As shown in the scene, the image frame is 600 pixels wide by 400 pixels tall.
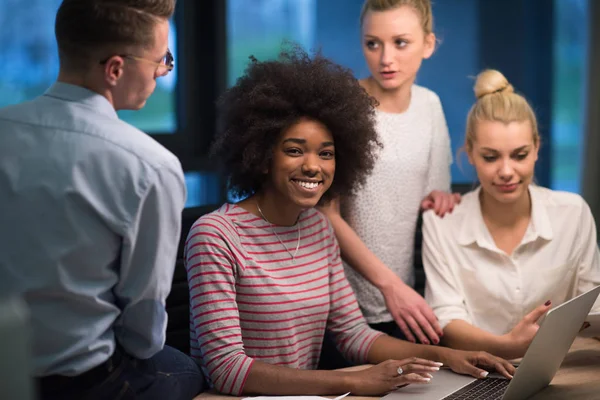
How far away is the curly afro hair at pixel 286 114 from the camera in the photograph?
2.09 m

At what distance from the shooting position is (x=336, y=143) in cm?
218

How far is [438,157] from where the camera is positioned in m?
2.63

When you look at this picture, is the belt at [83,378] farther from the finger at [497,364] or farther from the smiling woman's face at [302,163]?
the finger at [497,364]

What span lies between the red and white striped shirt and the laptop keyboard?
12.7 inches

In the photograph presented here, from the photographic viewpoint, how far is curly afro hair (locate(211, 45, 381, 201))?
209 centimetres

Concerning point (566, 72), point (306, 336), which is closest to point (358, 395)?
point (306, 336)

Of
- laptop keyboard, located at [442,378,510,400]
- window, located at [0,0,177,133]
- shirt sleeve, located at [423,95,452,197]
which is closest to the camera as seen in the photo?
laptop keyboard, located at [442,378,510,400]

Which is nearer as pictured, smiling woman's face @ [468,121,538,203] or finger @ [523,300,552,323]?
finger @ [523,300,552,323]

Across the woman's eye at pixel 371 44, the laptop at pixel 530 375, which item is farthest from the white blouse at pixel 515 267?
the woman's eye at pixel 371 44

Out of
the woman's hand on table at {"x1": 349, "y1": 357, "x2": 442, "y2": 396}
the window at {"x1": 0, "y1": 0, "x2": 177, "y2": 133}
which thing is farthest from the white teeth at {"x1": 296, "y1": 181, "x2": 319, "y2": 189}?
the window at {"x1": 0, "y1": 0, "x2": 177, "y2": 133}

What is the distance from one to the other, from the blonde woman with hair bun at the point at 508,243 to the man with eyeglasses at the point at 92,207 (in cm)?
103

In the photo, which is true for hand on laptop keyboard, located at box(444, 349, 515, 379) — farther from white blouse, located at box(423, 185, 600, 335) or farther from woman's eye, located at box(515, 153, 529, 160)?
woman's eye, located at box(515, 153, 529, 160)

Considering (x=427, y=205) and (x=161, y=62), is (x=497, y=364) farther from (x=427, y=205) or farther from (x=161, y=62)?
(x=161, y=62)

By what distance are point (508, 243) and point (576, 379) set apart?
21.3 inches
